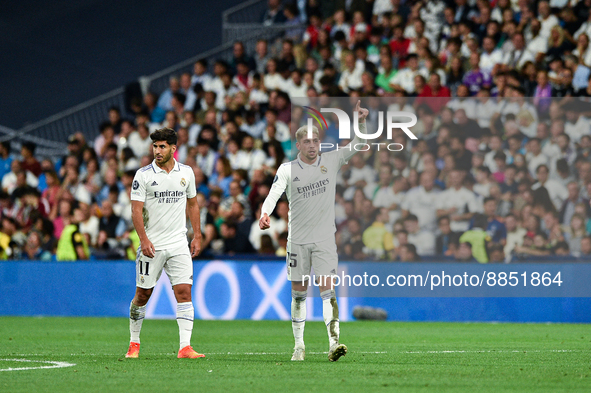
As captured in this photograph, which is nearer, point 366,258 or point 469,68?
point 366,258

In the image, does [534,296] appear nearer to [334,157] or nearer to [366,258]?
[366,258]

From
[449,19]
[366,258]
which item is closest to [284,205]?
[366,258]

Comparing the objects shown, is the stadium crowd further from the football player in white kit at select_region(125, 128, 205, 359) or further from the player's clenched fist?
the player's clenched fist

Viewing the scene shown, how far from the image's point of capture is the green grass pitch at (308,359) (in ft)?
21.6

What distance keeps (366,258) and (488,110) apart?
11.2ft

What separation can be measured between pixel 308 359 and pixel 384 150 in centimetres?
748

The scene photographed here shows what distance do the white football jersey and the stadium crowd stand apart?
6608 mm

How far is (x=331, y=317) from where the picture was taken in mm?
8336

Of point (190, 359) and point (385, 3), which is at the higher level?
point (385, 3)

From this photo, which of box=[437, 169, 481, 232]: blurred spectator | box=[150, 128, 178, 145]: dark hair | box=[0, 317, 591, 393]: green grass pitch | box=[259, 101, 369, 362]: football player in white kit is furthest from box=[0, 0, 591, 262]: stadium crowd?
box=[150, 128, 178, 145]: dark hair

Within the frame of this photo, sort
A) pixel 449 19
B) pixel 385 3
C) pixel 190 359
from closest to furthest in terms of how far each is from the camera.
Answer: pixel 190 359, pixel 449 19, pixel 385 3

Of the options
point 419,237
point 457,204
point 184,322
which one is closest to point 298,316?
point 184,322

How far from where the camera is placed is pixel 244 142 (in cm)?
1795

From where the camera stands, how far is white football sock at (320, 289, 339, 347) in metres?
8.31
